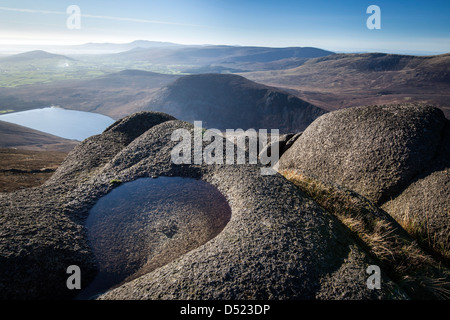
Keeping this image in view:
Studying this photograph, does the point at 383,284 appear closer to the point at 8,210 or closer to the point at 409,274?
the point at 409,274

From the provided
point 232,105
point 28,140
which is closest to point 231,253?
point 28,140

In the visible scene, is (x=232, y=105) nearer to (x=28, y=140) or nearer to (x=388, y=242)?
(x=28, y=140)

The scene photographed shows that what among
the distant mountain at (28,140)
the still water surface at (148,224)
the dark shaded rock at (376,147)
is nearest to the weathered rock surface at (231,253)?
the still water surface at (148,224)

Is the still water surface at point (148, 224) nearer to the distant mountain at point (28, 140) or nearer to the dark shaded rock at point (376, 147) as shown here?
the dark shaded rock at point (376, 147)

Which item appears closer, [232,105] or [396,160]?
[396,160]

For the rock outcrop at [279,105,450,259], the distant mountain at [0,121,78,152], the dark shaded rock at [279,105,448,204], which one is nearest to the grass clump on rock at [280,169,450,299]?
the rock outcrop at [279,105,450,259]

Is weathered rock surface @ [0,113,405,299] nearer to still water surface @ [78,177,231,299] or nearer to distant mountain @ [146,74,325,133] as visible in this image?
still water surface @ [78,177,231,299]
